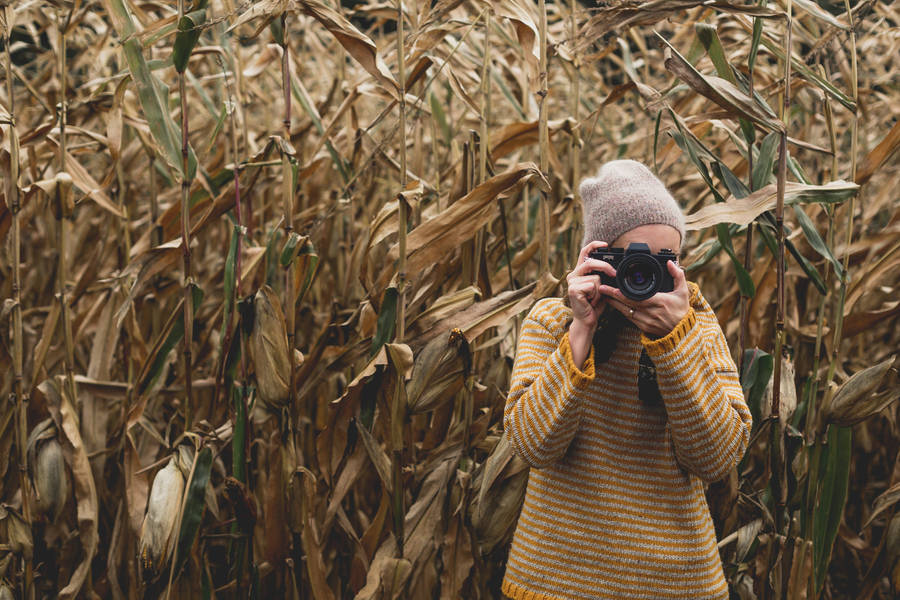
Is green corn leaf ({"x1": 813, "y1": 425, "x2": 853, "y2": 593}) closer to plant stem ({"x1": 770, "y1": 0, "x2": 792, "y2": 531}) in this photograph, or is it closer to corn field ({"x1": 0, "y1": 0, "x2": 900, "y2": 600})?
corn field ({"x1": 0, "y1": 0, "x2": 900, "y2": 600})

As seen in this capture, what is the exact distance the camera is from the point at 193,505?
58.4 inches

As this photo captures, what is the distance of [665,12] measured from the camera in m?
1.42

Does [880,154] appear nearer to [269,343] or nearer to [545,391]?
[545,391]

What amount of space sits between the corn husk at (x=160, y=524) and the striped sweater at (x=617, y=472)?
0.61 metres

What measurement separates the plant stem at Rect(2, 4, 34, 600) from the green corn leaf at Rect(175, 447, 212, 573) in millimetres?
397

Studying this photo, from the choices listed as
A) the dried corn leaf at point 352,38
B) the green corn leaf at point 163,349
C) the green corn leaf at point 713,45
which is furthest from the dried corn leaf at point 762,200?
the green corn leaf at point 163,349

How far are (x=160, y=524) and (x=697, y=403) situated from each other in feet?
3.08

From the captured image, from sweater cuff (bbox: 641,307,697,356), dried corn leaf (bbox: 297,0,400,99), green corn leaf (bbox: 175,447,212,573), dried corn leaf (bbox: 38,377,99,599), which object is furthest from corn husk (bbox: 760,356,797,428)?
dried corn leaf (bbox: 38,377,99,599)

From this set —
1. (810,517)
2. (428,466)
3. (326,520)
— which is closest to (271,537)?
(326,520)

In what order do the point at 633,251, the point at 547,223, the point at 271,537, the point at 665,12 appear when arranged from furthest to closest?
the point at 271,537 → the point at 547,223 → the point at 665,12 → the point at 633,251

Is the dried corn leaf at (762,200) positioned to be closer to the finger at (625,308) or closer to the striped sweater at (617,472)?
the striped sweater at (617,472)

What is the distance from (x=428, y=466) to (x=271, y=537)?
0.34 metres

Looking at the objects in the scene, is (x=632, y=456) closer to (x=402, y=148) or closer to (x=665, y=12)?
(x=402, y=148)

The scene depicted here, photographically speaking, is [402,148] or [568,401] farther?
[402,148]
